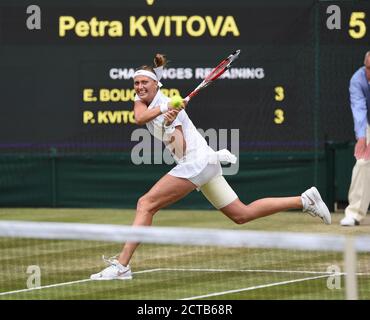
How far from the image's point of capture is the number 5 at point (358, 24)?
50.9 ft

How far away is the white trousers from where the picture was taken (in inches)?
562

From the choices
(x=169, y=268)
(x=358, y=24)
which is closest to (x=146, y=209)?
(x=169, y=268)

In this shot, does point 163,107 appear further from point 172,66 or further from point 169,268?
point 172,66

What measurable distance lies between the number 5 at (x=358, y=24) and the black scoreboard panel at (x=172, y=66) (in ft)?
0.66

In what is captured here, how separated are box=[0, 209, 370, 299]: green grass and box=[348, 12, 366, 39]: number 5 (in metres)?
2.80

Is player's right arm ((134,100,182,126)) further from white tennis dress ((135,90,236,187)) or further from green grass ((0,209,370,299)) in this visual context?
green grass ((0,209,370,299))

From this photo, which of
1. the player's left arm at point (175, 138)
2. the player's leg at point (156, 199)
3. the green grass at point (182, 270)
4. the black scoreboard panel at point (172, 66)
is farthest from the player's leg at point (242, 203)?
the black scoreboard panel at point (172, 66)

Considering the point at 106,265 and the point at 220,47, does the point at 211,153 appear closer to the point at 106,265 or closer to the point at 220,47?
the point at 106,265

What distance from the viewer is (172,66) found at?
15.8m

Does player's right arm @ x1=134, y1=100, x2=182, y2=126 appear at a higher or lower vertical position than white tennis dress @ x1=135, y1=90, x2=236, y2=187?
higher

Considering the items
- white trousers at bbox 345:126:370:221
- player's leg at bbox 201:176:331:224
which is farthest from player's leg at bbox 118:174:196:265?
white trousers at bbox 345:126:370:221

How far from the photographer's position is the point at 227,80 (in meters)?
16.0

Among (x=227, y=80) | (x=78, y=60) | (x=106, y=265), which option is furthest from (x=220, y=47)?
(x=106, y=265)

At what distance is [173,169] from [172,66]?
19.0 ft
